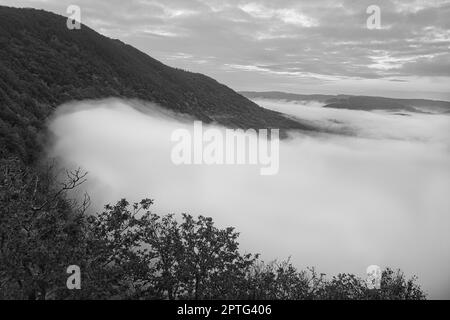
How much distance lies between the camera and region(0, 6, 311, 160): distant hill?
5809 centimetres

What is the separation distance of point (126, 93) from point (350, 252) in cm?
14219

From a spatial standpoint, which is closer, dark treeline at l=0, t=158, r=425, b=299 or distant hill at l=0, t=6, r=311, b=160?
dark treeline at l=0, t=158, r=425, b=299

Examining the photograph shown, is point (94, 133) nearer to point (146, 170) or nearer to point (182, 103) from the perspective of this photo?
point (146, 170)

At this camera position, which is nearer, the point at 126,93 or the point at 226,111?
the point at 126,93

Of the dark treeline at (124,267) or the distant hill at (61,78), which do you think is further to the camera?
the distant hill at (61,78)

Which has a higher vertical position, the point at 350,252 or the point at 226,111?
the point at 226,111

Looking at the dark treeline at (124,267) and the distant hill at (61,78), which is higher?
the distant hill at (61,78)

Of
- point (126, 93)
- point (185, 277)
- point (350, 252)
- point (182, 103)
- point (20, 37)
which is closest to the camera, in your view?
point (185, 277)

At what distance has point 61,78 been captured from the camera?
93688mm

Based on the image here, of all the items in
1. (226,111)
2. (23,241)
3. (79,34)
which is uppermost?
(79,34)

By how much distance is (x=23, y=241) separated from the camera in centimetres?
1856

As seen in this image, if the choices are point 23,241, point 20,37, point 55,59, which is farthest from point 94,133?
point 23,241

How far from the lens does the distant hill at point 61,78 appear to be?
191ft
